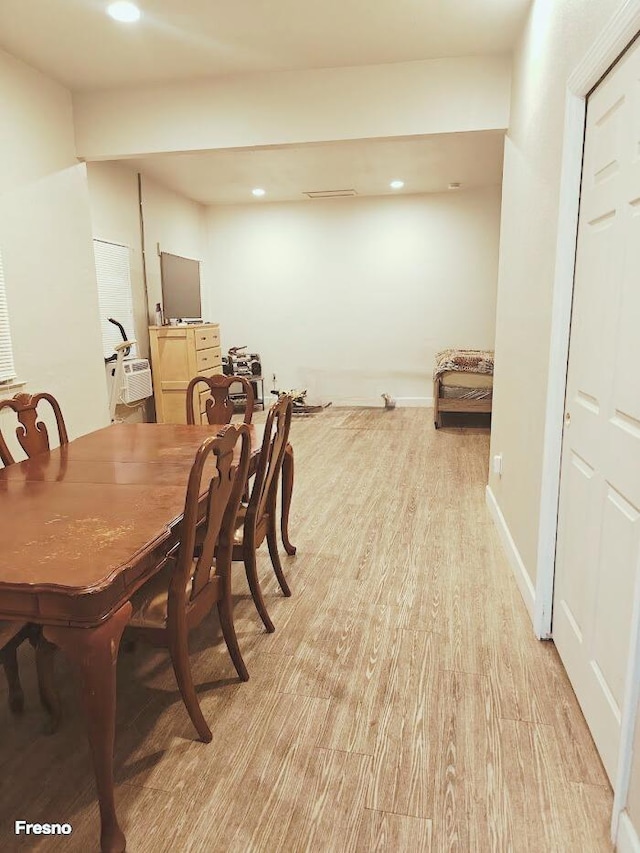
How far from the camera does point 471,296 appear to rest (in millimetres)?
7180

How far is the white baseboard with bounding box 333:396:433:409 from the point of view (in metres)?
7.46

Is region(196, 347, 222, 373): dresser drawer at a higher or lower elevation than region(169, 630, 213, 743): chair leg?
higher

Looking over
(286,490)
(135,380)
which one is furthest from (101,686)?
(135,380)

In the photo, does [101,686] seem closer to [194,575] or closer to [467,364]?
[194,575]

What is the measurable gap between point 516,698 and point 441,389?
435cm

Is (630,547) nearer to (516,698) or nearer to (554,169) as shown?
(516,698)

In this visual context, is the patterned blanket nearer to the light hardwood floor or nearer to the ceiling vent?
the ceiling vent

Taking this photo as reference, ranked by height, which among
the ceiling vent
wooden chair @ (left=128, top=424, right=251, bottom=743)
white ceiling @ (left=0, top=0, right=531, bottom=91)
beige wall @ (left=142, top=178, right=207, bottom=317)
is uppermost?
the ceiling vent

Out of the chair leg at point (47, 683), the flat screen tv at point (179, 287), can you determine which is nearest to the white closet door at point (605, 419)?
the chair leg at point (47, 683)

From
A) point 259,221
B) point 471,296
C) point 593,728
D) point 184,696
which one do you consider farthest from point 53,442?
point 471,296

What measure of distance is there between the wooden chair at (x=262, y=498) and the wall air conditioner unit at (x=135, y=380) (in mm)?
3370

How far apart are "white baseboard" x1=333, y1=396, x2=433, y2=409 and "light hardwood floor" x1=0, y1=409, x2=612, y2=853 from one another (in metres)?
4.71

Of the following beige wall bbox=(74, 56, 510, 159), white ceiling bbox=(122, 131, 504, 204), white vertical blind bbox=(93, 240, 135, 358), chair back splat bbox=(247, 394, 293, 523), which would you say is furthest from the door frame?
white vertical blind bbox=(93, 240, 135, 358)

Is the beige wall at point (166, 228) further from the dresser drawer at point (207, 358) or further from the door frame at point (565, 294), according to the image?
the door frame at point (565, 294)
